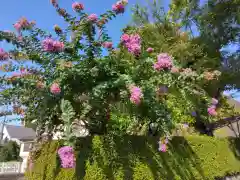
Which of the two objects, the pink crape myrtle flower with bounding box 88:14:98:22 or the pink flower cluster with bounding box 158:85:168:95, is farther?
the pink flower cluster with bounding box 158:85:168:95

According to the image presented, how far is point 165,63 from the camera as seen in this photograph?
446 cm

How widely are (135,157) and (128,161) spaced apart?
0.26 metres

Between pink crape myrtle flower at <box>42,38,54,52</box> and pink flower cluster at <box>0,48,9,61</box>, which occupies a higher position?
pink flower cluster at <box>0,48,9,61</box>

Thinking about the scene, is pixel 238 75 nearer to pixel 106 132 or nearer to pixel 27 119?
pixel 106 132

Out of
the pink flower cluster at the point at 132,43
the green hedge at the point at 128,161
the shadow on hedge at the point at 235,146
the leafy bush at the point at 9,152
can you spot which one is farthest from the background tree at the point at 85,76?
the leafy bush at the point at 9,152

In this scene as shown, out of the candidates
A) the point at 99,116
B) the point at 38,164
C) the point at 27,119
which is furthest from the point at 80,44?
the point at 38,164

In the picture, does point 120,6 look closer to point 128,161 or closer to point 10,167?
point 128,161

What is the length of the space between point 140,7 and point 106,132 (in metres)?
9.31

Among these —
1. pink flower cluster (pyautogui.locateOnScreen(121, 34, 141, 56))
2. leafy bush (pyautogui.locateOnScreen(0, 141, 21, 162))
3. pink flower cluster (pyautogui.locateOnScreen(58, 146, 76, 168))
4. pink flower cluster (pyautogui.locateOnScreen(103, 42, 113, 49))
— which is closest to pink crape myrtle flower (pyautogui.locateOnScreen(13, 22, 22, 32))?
pink flower cluster (pyautogui.locateOnScreen(103, 42, 113, 49))

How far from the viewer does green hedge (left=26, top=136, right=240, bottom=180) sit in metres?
5.56

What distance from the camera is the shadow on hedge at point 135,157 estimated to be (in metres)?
5.59

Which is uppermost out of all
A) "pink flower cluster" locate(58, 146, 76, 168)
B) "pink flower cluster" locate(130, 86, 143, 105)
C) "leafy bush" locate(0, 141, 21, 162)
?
"leafy bush" locate(0, 141, 21, 162)

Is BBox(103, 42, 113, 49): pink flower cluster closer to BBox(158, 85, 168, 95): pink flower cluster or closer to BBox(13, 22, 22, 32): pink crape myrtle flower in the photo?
BBox(158, 85, 168, 95): pink flower cluster

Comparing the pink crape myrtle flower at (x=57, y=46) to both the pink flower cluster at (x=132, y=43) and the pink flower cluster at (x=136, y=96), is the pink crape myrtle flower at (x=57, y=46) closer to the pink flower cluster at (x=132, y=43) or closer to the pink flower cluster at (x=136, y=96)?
the pink flower cluster at (x=132, y=43)
